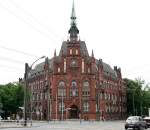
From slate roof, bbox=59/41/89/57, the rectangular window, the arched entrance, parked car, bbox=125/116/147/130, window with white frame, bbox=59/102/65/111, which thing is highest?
slate roof, bbox=59/41/89/57

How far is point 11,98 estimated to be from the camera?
107 meters

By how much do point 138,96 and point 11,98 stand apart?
44.4m

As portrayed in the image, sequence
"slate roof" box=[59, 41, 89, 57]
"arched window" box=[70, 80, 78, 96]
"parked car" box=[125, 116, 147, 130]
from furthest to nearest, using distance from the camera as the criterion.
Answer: "slate roof" box=[59, 41, 89, 57] → "arched window" box=[70, 80, 78, 96] → "parked car" box=[125, 116, 147, 130]

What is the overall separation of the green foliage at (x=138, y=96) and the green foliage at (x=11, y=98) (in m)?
37.0

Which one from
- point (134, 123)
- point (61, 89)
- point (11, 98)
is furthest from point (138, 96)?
point (134, 123)

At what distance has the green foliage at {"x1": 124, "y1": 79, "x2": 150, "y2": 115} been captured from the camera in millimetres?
130500

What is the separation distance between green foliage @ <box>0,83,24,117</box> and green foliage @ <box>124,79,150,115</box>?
1458 inches

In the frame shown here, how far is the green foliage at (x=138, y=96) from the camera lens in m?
130

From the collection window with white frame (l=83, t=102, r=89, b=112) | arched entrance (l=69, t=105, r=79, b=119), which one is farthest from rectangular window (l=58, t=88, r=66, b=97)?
window with white frame (l=83, t=102, r=89, b=112)

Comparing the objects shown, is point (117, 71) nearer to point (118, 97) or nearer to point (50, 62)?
point (118, 97)

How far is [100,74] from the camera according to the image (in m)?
118

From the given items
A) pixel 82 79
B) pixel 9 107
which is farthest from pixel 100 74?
pixel 9 107

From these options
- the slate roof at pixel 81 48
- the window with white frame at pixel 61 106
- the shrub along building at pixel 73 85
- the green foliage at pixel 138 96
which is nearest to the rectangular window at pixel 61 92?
the shrub along building at pixel 73 85

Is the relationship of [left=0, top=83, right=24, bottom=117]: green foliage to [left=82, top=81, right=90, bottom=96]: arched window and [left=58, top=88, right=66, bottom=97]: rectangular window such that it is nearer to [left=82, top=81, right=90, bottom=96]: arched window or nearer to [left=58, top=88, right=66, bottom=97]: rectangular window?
[left=58, top=88, right=66, bottom=97]: rectangular window
